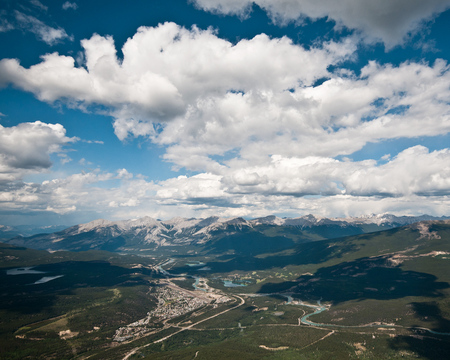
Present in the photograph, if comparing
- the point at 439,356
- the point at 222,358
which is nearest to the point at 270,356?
the point at 222,358

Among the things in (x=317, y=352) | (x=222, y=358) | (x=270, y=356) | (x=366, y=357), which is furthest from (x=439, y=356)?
(x=222, y=358)

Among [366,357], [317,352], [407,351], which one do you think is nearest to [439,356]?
[407,351]

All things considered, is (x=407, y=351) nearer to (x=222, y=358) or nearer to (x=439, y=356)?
(x=439, y=356)

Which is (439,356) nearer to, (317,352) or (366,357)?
(366,357)

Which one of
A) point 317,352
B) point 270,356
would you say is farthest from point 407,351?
point 270,356

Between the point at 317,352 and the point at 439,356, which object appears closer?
the point at 439,356

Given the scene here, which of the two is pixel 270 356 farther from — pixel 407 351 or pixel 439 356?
pixel 439 356
